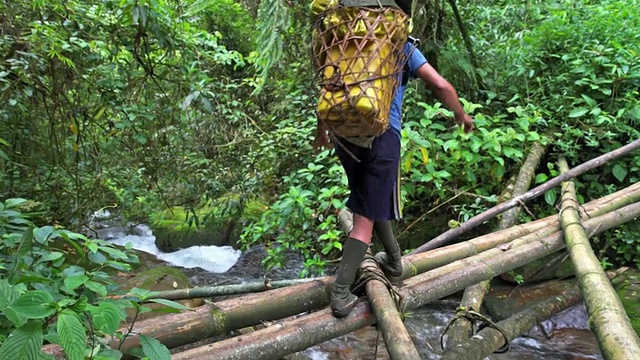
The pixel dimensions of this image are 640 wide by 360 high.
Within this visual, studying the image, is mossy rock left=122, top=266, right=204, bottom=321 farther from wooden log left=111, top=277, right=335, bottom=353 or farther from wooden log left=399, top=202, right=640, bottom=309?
wooden log left=399, top=202, right=640, bottom=309

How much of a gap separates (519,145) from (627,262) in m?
1.56

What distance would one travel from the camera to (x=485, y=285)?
10.4ft

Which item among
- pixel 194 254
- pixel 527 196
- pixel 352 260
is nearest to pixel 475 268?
pixel 352 260

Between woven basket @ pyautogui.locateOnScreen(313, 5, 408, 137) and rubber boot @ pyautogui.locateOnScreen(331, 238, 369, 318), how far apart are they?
2.09 ft

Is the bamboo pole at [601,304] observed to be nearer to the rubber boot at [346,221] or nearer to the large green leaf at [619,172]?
the rubber boot at [346,221]

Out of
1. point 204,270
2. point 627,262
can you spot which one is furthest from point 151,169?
point 627,262

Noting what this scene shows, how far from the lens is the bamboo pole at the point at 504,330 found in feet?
7.45

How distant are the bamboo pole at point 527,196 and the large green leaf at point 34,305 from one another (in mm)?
2800

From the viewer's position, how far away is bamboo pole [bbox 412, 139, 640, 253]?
3713 millimetres

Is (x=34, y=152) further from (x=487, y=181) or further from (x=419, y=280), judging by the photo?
(x=487, y=181)

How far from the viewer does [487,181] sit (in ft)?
16.0

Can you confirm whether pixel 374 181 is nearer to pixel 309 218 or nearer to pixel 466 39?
pixel 309 218

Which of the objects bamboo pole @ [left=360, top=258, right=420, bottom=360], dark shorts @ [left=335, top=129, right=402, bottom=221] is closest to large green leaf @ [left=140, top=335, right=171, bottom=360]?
bamboo pole @ [left=360, top=258, right=420, bottom=360]

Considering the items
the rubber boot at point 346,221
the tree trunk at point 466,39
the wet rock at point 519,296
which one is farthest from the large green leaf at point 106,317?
the tree trunk at point 466,39
